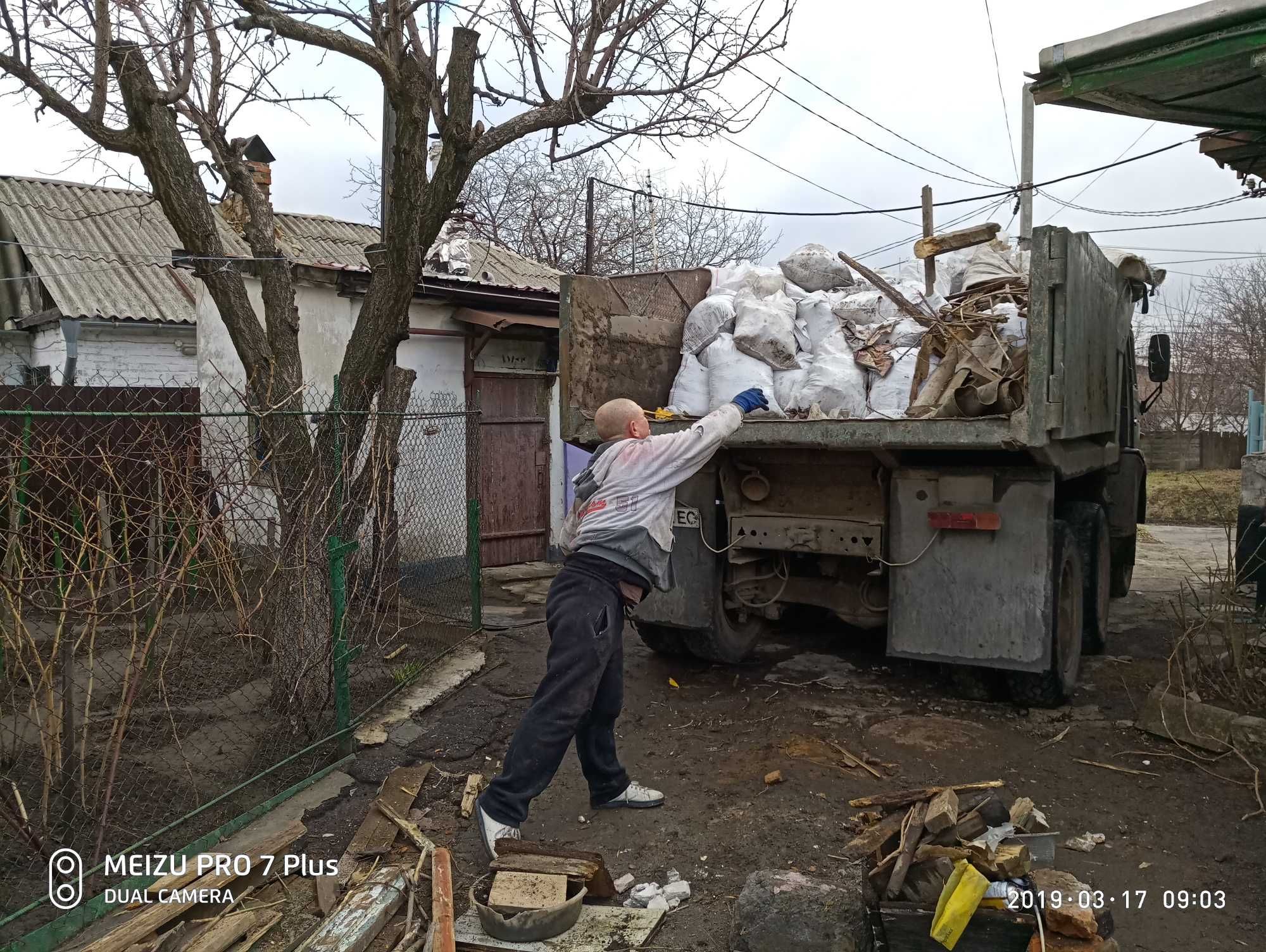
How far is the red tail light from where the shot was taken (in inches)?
180

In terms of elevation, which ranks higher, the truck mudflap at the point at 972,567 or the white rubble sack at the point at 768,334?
the white rubble sack at the point at 768,334

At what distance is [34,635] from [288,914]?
4.54 feet

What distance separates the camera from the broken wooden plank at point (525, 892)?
292 centimetres

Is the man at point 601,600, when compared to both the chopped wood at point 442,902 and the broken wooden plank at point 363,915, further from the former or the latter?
the broken wooden plank at point 363,915

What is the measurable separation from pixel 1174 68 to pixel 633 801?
12.3 ft

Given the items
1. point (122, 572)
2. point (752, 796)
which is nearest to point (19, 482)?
point (122, 572)

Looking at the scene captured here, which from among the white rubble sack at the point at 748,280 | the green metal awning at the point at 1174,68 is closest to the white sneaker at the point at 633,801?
the white rubble sack at the point at 748,280

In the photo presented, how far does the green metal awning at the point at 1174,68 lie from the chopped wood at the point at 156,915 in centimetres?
452

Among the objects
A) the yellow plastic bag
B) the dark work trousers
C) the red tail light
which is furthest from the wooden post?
the yellow plastic bag

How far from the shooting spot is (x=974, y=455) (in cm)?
462

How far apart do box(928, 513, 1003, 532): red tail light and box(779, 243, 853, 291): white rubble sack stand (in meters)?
1.94

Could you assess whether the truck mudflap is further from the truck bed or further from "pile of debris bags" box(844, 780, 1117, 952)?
"pile of debris bags" box(844, 780, 1117, 952)

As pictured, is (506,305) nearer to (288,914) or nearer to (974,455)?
(974,455)

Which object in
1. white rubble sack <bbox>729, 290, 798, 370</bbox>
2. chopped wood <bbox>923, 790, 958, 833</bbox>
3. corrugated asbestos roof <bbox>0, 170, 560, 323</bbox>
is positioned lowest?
chopped wood <bbox>923, 790, 958, 833</bbox>
